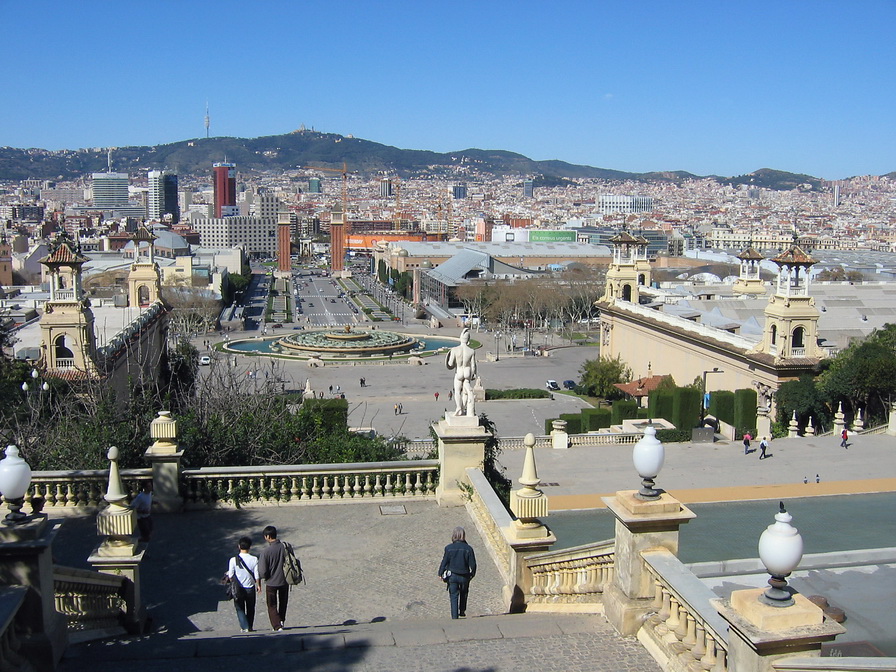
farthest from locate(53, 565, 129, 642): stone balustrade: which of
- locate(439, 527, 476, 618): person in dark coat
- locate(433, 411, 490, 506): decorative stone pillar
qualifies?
locate(433, 411, 490, 506): decorative stone pillar

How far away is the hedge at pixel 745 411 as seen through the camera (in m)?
28.4

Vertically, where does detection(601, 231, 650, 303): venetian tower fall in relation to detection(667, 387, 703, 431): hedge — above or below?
above

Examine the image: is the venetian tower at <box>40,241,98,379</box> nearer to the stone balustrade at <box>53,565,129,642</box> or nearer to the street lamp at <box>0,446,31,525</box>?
the stone balustrade at <box>53,565,129,642</box>

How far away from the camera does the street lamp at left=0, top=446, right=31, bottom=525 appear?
5527mm

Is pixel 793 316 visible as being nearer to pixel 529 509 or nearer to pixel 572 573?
pixel 529 509

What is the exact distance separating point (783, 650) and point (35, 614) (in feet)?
14.6

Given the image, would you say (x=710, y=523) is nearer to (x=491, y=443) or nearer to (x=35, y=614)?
(x=491, y=443)

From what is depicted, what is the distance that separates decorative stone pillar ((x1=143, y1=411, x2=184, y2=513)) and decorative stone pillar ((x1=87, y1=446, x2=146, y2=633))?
288 centimetres

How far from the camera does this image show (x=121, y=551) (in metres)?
7.16

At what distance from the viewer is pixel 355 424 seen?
3362 centimetres

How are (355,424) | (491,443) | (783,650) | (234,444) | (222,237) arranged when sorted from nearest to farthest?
(783,650) < (491,443) < (234,444) < (355,424) < (222,237)

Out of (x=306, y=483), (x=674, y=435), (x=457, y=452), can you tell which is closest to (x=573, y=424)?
(x=674, y=435)

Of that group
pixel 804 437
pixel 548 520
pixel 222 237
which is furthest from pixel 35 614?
pixel 222 237

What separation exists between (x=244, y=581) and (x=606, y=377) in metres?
33.9
